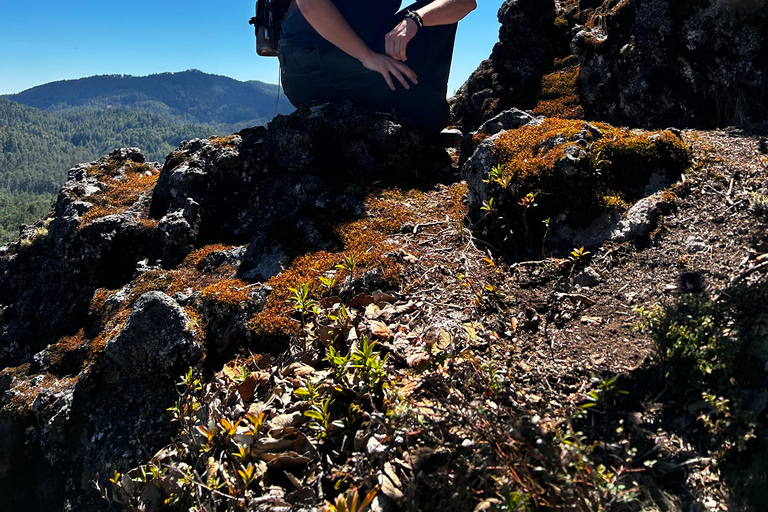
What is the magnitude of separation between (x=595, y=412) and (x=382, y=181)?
4.54m

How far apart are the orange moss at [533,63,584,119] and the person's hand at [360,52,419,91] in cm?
271

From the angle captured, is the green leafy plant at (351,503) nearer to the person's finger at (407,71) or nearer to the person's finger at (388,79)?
the person's finger at (388,79)

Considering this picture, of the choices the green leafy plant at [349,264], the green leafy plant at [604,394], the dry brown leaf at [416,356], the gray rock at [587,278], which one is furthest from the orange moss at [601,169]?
the dry brown leaf at [416,356]

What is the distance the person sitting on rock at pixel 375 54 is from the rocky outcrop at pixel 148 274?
20.4 inches

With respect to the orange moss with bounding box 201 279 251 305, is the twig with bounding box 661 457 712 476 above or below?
below

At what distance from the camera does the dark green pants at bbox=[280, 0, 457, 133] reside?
6.91 metres

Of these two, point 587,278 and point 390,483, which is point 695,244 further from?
point 390,483

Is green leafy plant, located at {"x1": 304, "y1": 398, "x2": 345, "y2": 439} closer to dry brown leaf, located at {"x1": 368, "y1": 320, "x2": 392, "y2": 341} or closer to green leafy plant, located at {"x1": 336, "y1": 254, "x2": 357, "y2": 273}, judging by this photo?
dry brown leaf, located at {"x1": 368, "y1": 320, "x2": 392, "y2": 341}

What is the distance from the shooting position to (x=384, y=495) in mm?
2771

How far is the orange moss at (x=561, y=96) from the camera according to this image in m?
7.80

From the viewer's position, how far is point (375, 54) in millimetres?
6449

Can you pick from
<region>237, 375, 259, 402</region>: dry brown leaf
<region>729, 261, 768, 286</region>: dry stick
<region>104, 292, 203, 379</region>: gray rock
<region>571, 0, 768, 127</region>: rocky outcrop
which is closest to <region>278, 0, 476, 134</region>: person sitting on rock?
<region>571, 0, 768, 127</region>: rocky outcrop

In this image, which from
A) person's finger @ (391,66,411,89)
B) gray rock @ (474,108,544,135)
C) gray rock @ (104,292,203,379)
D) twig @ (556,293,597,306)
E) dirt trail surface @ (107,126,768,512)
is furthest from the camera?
gray rock @ (474,108,544,135)

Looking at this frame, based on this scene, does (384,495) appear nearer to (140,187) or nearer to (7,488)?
(7,488)
